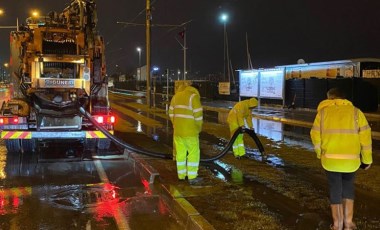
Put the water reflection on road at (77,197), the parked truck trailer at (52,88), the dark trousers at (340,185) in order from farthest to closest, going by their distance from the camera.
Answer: the parked truck trailer at (52,88) < the water reflection on road at (77,197) < the dark trousers at (340,185)

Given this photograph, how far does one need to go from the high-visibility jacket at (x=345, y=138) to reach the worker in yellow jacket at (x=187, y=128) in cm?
282

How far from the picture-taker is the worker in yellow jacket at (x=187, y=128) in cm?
751

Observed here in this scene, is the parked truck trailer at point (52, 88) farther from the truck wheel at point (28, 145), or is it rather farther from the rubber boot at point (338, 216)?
the rubber boot at point (338, 216)

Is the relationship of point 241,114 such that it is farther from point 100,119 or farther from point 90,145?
point 90,145

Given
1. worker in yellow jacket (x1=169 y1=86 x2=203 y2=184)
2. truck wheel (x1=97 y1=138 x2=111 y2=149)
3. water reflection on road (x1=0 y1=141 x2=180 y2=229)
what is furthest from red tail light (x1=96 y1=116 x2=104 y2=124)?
worker in yellow jacket (x1=169 y1=86 x2=203 y2=184)

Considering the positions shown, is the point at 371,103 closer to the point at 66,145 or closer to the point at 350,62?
the point at 350,62

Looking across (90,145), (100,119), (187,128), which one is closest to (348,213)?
(187,128)

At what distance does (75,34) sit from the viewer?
443 inches

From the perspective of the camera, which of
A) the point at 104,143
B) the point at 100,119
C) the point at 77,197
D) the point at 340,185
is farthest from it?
the point at 104,143

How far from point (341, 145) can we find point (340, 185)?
47 cm

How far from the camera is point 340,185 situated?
5.11m

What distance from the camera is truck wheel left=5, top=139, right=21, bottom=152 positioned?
11.1 meters

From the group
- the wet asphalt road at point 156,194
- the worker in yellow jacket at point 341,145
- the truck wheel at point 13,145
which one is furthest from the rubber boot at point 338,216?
the truck wheel at point 13,145

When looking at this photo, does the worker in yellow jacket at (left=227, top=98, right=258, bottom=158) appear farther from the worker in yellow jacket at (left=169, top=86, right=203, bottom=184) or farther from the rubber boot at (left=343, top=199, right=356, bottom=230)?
the rubber boot at (left=343, top=199, right=356, bottom=230)
